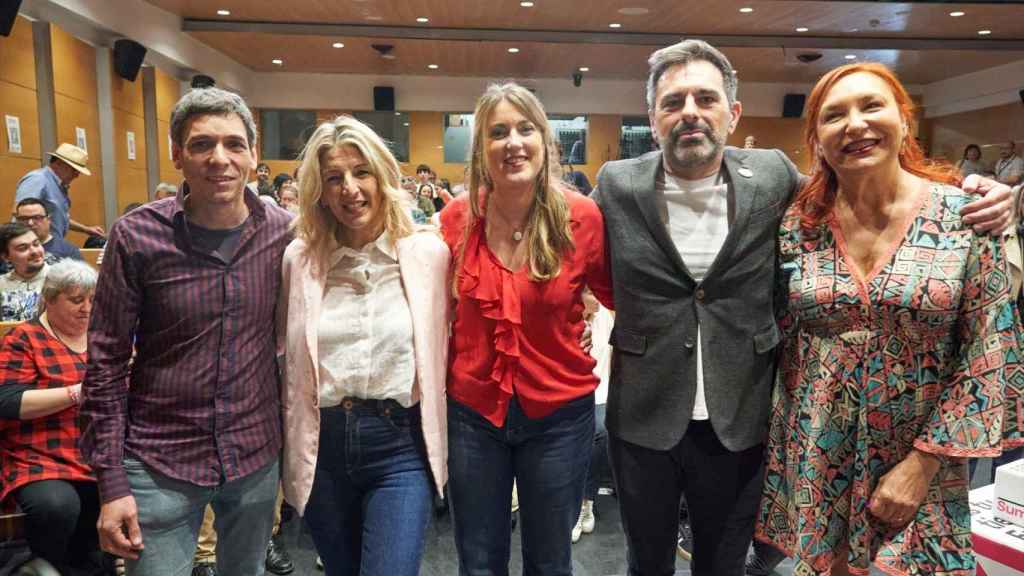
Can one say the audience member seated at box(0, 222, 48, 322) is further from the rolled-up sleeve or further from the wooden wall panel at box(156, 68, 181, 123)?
the wooden wall panel at box(156, 68, 181, 123)

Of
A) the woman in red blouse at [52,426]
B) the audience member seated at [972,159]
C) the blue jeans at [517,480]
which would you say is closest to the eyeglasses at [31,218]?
the woman in red blouse at [52,426]

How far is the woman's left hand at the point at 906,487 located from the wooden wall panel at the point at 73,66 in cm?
796

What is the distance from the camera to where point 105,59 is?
777cm

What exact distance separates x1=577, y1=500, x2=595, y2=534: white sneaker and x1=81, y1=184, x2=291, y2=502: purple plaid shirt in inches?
80.0

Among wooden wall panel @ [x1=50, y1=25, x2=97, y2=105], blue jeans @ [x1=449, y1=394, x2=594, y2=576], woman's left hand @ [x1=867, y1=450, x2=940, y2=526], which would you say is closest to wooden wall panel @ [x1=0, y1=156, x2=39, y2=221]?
wooden wall panel @ [x1=50, y1=25, x2=97, y2=105]

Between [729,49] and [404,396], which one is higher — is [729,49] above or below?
above

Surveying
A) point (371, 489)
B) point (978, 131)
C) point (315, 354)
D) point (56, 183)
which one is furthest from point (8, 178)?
point (978, 131)

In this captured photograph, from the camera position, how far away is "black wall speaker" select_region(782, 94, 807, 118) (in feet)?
42.8

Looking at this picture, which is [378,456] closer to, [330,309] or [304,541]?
[330,309]

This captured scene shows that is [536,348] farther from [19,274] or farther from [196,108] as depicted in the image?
[19,274]

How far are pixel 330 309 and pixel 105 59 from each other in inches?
308

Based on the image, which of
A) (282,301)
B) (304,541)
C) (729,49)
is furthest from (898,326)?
(729,49)

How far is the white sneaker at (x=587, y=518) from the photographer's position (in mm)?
3307

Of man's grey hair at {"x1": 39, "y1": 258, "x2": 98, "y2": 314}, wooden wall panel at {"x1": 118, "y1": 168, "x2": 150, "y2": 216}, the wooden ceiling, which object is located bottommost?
man's grey hair at {"x1": 39, "y1": 258, "x2": 98, "y2": 314}
